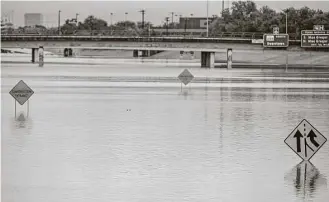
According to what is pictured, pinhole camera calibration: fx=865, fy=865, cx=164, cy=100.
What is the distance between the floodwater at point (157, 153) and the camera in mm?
17828

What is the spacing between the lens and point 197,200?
55.1ft

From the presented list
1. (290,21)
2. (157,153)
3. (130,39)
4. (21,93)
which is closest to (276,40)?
(130,39)

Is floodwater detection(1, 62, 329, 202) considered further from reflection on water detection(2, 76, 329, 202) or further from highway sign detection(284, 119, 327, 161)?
highway sign detection(284, 119, 327, 161)

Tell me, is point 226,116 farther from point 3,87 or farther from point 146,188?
point 3,87

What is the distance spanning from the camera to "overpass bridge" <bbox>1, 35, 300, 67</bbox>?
5571 inches

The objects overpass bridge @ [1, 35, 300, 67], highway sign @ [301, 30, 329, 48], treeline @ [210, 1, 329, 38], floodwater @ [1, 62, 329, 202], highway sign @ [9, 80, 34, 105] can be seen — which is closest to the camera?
floodwater @ [1, 62, 329, 202]

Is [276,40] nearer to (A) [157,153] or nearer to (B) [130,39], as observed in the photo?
(B) [130,39]

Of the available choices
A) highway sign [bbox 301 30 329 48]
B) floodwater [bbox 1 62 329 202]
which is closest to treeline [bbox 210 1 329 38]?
highway sign [bbox 301 30 329 48]

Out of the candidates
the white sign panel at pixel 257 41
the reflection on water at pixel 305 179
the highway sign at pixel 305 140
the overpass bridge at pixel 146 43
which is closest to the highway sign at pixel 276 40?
the white sign panel at pixel 257 41

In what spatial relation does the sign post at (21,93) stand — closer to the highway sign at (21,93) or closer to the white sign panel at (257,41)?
the highway sign at (21,93)

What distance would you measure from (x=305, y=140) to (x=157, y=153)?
202 inches

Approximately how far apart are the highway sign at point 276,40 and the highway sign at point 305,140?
116m

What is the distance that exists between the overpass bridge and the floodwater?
95017mm

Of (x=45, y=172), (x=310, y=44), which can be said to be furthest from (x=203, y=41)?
(x=45, y=172)
